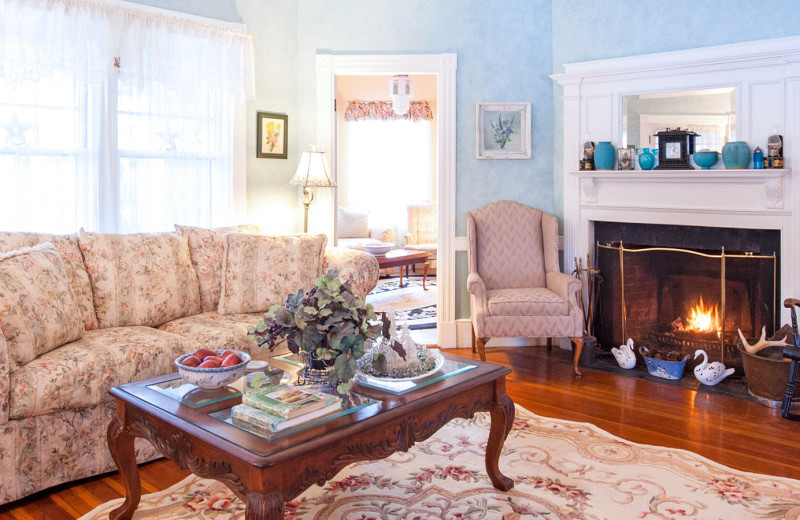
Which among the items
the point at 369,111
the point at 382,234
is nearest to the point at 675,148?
the point at 382,234

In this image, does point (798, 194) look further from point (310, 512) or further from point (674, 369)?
point (310, 512)

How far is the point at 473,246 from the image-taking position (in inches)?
191

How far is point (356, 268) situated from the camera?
13.4ft

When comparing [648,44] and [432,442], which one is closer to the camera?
[432,442]

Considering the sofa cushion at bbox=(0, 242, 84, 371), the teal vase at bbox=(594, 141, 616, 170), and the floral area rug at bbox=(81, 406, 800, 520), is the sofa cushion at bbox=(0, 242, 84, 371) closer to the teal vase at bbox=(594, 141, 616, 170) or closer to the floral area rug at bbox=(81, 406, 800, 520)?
the floral area rug at bbox=(81, 406, 800, 520)

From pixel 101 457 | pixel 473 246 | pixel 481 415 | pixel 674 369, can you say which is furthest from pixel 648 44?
pixel 101 457

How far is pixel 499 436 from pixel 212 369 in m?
1.15

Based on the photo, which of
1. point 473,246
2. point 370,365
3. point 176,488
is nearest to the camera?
point 370,365

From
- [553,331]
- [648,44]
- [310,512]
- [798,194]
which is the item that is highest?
[648,44]

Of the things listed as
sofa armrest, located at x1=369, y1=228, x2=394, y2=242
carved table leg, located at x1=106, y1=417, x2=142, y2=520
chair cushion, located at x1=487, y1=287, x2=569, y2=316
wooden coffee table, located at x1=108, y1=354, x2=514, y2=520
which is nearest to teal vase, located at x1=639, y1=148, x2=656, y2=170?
chair cushion, located at x1=487, y1=287, x2=569, y2=316

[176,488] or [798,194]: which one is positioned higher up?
[798,194]

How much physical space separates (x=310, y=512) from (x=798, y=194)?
3.22 m

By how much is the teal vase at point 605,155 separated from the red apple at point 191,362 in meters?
3.26

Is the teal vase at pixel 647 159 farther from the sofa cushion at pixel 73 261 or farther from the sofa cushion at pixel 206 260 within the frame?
the sofa cushion at pixel 73 261
